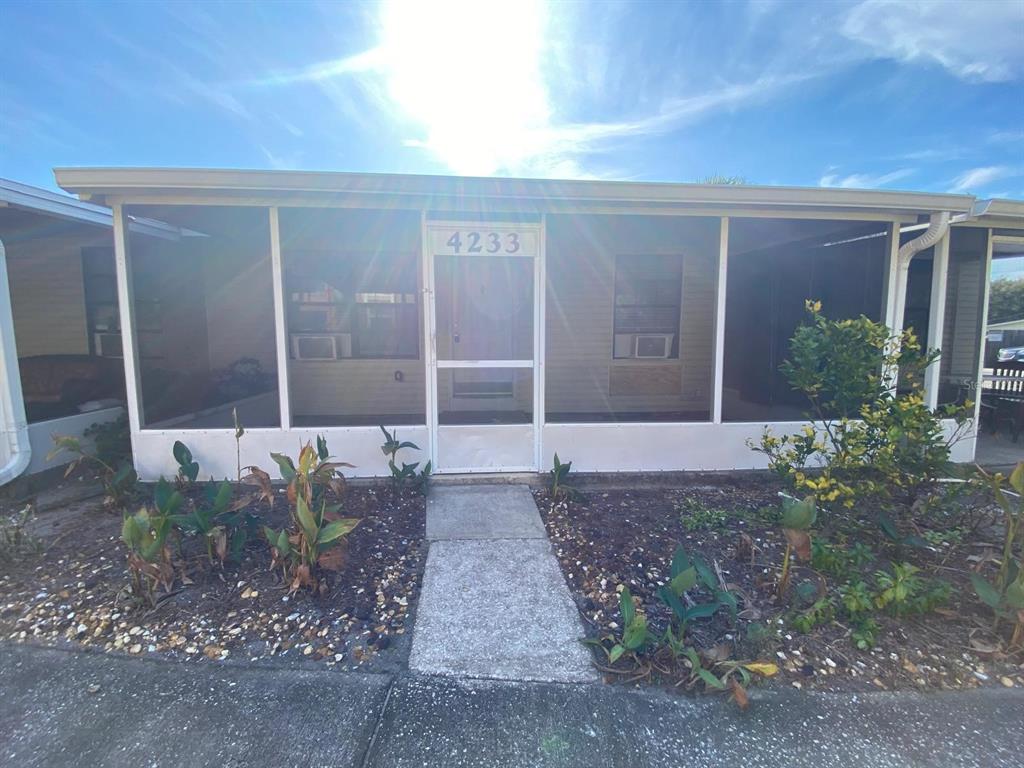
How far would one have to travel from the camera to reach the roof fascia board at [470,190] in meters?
3.51

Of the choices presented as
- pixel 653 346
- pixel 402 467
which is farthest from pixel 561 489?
pixel 653 346

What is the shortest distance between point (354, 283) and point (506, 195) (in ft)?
10.4

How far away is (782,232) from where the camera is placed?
5547 mm

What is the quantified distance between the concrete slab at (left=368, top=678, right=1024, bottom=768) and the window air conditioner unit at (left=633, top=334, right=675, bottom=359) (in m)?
5.03

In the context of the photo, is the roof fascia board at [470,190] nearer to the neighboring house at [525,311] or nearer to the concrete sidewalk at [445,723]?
the neighboring house at [525,311]

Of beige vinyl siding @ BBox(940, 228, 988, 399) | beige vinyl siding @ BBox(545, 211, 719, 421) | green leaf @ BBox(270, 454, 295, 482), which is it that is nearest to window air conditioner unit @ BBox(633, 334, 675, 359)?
beige vinyl siding @ BBox(545, 211, 719, 421)

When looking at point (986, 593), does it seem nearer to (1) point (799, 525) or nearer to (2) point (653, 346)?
(1) point (799, 525)

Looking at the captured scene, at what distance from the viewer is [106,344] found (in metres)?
6.08

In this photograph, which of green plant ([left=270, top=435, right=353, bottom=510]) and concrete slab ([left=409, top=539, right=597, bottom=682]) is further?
green plant ([left=270, top=435, right=353, bottom=510])

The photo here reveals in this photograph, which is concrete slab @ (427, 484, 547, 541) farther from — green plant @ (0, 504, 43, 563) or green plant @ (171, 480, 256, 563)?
green plant @ (0, 504, 43, 563)

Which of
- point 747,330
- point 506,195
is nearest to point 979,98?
point 747,330

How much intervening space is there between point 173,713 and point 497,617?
138 centimetres

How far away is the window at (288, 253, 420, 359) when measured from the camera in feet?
20.5

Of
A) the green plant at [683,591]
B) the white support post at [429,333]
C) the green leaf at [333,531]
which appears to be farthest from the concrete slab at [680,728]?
the white support post at [429,333]
